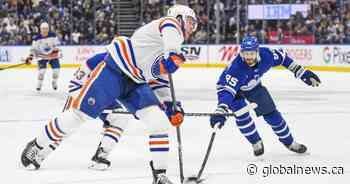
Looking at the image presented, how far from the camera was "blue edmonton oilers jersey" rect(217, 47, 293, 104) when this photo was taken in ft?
17.9

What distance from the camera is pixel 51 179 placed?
4.72m

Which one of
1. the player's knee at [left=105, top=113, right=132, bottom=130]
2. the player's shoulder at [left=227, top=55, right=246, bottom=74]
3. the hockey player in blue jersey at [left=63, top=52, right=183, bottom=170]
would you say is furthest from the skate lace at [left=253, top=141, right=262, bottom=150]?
the player's knee at [left=105, top=113, right=132, bottom=130]

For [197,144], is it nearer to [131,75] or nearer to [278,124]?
[278,124]

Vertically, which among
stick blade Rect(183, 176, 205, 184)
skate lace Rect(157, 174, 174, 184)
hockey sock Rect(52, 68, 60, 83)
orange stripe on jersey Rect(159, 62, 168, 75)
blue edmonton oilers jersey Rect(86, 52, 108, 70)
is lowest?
hockey sock Rect(52, 68, 60, 83)

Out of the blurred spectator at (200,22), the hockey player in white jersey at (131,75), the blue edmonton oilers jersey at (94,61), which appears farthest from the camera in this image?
the blurred spectator at (200,22)

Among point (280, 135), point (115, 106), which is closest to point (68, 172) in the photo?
point (115, 106)

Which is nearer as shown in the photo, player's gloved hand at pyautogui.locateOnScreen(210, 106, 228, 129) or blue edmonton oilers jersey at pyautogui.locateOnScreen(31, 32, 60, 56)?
player's gloved hand at pyautogui.locateOnScreen(210, 106, 228, 129)

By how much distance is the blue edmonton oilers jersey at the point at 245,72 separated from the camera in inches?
215

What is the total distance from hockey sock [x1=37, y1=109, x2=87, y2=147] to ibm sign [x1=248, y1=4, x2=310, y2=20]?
1273 cm

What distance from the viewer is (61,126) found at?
4.77 m

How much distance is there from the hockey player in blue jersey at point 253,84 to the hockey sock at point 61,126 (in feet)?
3.86

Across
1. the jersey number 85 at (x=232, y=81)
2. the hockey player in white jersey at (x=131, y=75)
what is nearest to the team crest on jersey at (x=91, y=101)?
the hockey player in white jersey at (x=131, y=75)

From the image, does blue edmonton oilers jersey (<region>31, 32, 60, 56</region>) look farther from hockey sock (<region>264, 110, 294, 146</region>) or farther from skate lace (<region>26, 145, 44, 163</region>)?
skate lace (<region>26, 145, 44, 163</region>)

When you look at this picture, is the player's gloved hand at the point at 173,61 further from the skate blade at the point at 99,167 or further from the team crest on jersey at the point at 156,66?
the skate blade at the point at 99,167
